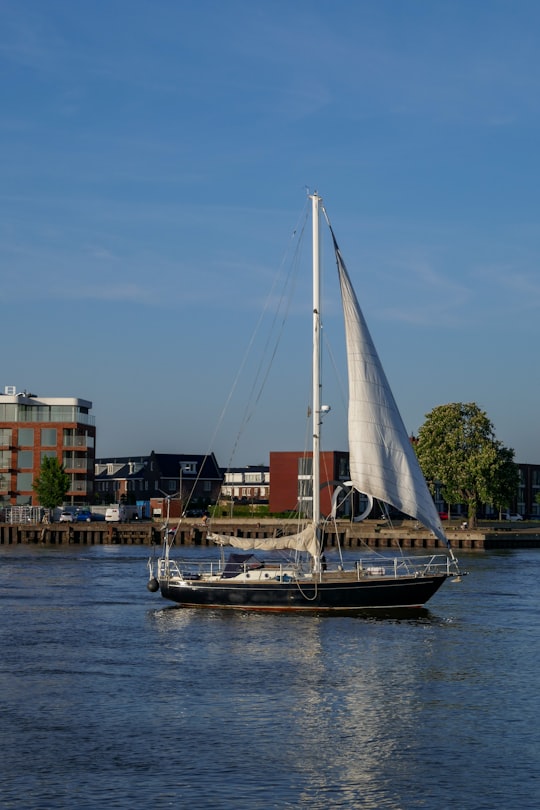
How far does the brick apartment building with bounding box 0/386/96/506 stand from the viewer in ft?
547

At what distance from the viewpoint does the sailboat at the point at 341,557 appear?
54.9 metres

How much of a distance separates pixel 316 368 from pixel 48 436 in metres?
117

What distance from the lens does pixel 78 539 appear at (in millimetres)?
141500

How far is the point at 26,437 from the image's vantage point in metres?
168

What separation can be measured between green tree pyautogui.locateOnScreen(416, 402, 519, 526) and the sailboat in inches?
3559

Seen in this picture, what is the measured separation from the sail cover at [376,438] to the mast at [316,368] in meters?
1.55

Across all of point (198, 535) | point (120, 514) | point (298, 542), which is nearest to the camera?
point (298, 542)

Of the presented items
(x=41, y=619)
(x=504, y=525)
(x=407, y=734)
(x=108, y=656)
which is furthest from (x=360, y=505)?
(x=407, y=734)

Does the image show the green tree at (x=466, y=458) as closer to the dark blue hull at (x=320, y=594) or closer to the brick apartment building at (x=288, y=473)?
the brick apartment building at (x=288, y=473)

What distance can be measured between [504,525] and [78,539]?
63.5 m

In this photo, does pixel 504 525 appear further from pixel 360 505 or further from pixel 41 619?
pixel 41 619

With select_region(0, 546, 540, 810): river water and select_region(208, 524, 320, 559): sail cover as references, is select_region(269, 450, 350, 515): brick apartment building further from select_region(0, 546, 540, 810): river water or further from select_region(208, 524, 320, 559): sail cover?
select_region(208, 524, 320, 559): sail cover

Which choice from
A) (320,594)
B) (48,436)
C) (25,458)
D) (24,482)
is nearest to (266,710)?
(320,594)

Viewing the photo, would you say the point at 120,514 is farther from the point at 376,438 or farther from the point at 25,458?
the point at 376,438
